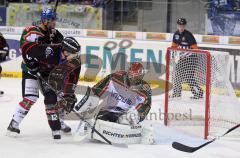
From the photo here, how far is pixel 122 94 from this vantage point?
559cm

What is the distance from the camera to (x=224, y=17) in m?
10.5

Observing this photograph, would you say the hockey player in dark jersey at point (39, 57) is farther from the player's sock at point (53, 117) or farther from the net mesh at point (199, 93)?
the net mesh at point (199, 93)

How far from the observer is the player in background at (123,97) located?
5.41 metres

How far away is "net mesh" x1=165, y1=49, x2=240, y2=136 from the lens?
5988mm

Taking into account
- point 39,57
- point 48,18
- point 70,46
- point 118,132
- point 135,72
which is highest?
point 48,18

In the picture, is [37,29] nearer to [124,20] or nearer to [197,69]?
[197,69]

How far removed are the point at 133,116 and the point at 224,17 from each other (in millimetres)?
5661

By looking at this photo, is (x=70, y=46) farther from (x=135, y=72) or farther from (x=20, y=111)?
(x=20, y=111)

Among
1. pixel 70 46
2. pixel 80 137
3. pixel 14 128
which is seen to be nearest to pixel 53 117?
pixel 80 137

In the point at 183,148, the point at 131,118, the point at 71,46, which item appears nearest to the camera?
the point at 183,148

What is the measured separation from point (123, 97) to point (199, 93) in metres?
1.24

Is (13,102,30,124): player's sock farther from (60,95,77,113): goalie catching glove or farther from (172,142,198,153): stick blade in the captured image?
(172,142,198,153): stick blade

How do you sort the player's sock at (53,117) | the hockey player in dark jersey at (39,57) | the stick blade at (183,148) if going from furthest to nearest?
the hockey player in dark jersey at (39,57)
the player's sock at (53,117)
the stick blade at (183,148)

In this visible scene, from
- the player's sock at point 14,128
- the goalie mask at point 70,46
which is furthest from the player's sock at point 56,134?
the goalie mask at point 70,46
